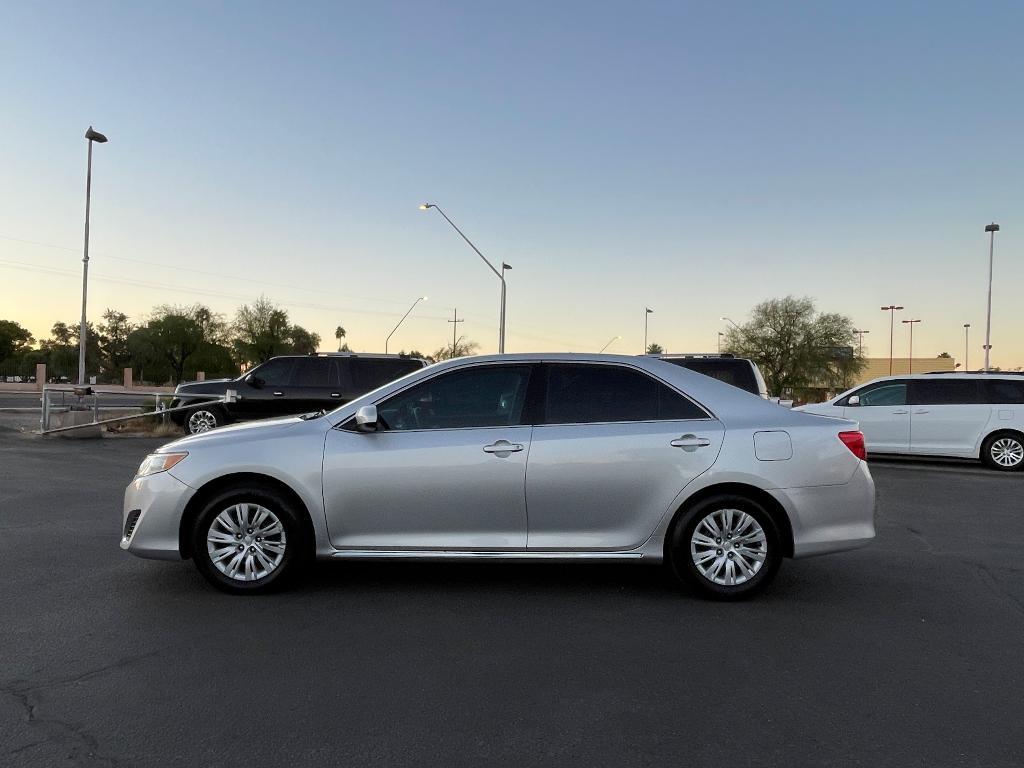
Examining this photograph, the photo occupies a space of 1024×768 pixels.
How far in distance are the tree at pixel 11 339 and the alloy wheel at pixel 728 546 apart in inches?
4562

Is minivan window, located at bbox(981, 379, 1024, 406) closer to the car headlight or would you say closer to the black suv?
the black suv

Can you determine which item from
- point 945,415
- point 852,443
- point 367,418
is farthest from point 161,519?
point 945,415

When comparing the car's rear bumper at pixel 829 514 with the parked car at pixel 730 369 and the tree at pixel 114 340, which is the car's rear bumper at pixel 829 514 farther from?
the tree at pixel 114 340

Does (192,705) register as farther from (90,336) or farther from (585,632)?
(90,336)

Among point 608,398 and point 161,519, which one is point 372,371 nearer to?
point 161,519

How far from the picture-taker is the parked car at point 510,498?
545 cm

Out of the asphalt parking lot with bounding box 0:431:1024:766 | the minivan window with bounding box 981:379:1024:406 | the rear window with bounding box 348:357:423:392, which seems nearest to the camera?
the asphalt parking lot with bounding box 0:431:1024:766

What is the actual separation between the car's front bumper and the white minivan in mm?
12365

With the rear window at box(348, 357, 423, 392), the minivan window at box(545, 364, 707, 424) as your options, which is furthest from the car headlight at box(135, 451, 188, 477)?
the rear window at box(348, 357, 423, 392)

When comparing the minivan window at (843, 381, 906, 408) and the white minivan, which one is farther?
the minivan window at (843, 381, 906, 408)

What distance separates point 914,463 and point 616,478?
42.3 feet

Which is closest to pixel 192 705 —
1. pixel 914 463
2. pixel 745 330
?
pixel 914 463

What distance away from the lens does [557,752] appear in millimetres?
3312

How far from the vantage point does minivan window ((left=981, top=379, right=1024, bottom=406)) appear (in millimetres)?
15234
